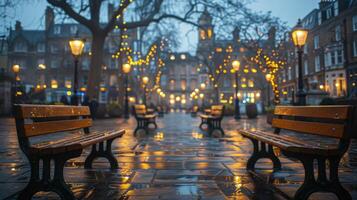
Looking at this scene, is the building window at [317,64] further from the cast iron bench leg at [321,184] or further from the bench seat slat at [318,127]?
the cast iron bench leg at [321,184]

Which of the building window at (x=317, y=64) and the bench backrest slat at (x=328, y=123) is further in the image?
the building window at (x=317, y=64)

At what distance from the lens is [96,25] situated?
774 inches

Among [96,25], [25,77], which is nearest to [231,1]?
[96,25]

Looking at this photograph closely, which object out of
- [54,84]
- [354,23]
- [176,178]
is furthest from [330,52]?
[54,84]

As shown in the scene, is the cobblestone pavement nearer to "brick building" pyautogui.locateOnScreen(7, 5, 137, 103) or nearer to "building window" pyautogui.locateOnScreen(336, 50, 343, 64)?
"building window" pyautogui.locateOnScreen(336, 50, 343, 64)

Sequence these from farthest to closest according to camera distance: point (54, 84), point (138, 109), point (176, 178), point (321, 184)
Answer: point (54, 84) < point (138, 109) < point (176, 178) < point (321, 184)

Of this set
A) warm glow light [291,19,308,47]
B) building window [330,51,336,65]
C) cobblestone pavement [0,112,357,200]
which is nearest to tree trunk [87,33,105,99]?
warm glow light [291,19,308,47]

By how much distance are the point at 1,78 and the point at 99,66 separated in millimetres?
8742

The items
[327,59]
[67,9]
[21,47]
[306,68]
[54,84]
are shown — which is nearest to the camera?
[67,9]

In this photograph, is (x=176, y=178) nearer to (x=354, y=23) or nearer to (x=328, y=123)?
(x=328, y=123)

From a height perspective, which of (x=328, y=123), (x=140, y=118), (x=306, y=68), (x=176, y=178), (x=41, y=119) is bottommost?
(x=176, y=178)

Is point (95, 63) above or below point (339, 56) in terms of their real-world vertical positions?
below

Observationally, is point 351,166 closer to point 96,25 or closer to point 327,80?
point 96,25

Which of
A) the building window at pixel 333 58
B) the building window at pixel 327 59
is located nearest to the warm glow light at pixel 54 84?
the building window at pixel 327 59
